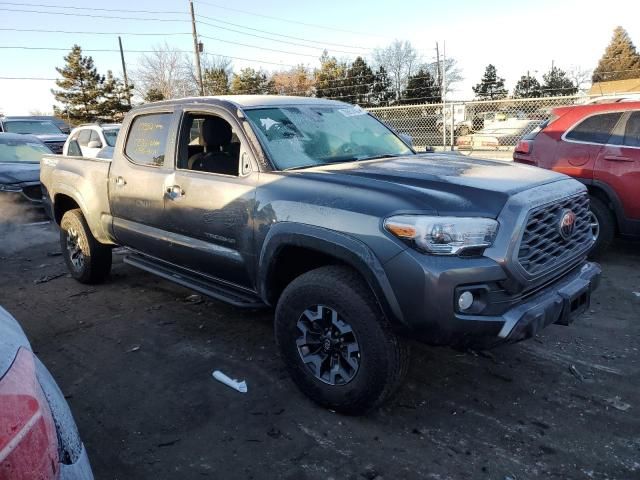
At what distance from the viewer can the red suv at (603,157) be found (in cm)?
555

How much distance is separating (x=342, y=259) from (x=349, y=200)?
0.33 m

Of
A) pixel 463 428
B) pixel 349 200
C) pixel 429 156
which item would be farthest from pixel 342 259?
pixel 429 156

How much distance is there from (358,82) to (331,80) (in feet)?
9.44

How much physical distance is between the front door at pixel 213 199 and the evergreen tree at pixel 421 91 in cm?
3841

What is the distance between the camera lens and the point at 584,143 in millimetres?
5922

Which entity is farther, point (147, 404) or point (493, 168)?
point (493, 168)

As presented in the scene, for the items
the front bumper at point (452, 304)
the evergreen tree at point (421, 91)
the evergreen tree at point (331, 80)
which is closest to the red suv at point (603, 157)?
the front bumper at point (452, 304)

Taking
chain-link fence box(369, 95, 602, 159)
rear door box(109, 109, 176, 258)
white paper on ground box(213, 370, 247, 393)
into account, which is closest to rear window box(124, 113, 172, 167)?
rear door box(109, 109, 176, 258)

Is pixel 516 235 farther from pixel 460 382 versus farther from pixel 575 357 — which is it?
pixel 575 357

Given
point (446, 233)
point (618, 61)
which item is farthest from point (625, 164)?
point (618, 61)

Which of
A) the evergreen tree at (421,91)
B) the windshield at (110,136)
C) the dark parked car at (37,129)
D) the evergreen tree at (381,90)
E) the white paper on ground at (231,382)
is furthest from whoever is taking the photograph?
the evergreen tree at (381,90)

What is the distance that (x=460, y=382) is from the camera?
3.31 meters

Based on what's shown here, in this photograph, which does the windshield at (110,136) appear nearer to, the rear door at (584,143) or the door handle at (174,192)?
the door handle at (174,192)

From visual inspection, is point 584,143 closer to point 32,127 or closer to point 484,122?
point 484,122
